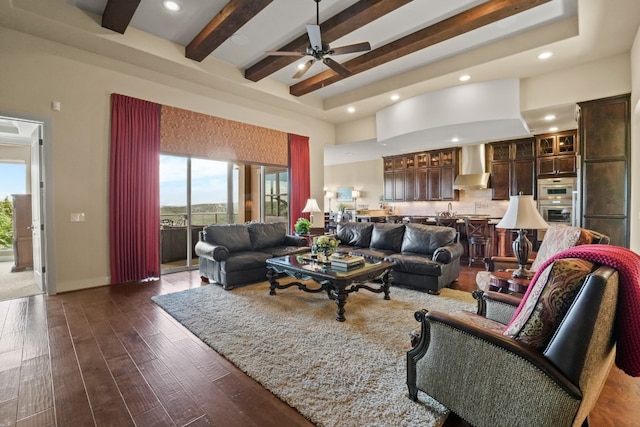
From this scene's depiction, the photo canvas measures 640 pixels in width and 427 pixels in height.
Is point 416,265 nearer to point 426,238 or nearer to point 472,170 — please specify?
point 426,238

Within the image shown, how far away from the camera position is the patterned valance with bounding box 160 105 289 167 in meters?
5.27

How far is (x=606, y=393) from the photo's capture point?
2025 millimetres

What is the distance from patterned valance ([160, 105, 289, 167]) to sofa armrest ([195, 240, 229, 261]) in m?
1.98

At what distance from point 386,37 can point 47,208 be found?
548cm

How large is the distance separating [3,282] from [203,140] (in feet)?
12.8

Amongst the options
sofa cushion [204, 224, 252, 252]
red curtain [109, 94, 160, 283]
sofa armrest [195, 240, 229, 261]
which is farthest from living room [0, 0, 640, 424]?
sofa cushion [204, 224, 252, 252]

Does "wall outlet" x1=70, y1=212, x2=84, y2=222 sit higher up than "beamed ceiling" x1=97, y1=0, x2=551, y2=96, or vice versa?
"beamed ceiling" x1=97, y1=0, x2=551, y2=96

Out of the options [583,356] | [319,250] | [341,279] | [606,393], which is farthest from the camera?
[319,250]

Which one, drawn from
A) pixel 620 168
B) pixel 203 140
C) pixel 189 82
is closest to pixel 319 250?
pixel 203 140

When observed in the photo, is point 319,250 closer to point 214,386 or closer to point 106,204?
point 214,386

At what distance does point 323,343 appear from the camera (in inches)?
104

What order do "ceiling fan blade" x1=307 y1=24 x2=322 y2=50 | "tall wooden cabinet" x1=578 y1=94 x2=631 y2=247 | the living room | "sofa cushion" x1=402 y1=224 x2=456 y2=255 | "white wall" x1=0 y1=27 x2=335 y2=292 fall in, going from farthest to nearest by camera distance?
"sofa cushion" x1=402 y1=224 x2=456 y2=255 → "tall wooden cabinet" x1=578 y1=94 x2=631 y2=247 → "white wall" x1=0 y1=27 x2=335 y2=292 → the living room → "ceiling fan blade" x1=307 y1=24 x2=322 y2=50

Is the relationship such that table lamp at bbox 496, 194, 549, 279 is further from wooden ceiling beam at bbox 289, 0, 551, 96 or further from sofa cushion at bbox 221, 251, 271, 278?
sofa cushion at bbox 221, 251, 271, 278

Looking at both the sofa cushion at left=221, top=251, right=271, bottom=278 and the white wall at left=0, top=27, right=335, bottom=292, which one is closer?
the white wall at left=0, top=27, right=335, bottom=292
